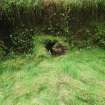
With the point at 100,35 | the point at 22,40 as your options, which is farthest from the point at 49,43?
the point at 100,35

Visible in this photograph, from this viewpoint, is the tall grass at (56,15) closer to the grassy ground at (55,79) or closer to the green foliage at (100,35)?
the green foliage at (100,35)

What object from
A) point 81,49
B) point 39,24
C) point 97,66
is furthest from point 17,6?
point 97,66

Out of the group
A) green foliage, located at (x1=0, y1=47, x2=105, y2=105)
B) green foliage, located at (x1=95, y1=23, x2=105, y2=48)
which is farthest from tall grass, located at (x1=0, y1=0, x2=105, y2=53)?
green foliage, located at (x1=0, y1=47, x2=105, y2=105)

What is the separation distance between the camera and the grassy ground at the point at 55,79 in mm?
5031

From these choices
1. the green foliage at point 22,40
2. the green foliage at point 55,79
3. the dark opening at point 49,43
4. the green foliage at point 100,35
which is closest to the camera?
the green foliage at point 55,79

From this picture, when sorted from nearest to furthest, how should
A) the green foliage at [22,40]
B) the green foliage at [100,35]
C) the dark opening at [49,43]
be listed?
the green foliage at [100,35] → the dark opening at [49,43] → the green foliage at [22,40]

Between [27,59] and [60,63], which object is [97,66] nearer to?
[60,63]

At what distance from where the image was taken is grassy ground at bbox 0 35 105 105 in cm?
503

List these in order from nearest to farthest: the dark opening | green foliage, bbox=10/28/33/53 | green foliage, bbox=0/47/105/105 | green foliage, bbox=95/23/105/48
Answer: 1. green foliage, bbox=0/47/105/105
2. green foliage, bbox=95/23/105/48
3. the dark opening
4. green foliage, bbox=10/28/33/53

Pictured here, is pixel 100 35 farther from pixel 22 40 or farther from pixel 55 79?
pixel 55 79

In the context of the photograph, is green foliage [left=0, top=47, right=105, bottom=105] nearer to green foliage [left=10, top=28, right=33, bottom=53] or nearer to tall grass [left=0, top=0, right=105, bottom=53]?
green foliage [left=10, top=28, right=33, bottom=53]

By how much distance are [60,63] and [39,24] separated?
175cm

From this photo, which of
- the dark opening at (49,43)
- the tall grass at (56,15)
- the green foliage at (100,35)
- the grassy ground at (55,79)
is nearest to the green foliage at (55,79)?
the grassy ground at (55,79)

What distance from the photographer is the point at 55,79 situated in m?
5.44
